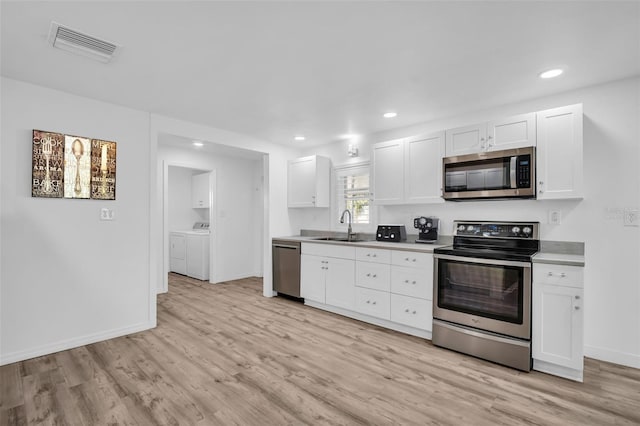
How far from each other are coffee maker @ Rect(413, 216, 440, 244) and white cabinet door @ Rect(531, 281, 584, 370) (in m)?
1.24

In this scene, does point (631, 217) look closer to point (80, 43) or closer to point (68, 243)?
point (80, 43)

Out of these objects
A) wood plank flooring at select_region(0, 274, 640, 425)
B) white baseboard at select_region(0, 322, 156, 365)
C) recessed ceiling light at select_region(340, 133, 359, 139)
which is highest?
recessed ceiling light at select_region(340, 133, 359, 139)

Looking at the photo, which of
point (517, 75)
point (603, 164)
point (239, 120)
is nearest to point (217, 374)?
point (239, 120)

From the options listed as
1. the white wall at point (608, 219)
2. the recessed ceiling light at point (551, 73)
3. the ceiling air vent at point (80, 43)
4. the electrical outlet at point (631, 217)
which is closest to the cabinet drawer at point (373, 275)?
the white wall at point (608, 219)

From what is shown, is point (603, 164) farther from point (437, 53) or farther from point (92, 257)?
point (92, 257)

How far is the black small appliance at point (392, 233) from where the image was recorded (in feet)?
12.6

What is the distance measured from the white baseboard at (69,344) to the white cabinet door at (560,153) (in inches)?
167

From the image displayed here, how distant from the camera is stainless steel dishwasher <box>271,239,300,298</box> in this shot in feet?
14.7

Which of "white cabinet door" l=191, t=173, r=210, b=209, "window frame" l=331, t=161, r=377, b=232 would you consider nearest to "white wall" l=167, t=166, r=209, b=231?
"white cabinet door" l=191, t=173, r=210, b=209

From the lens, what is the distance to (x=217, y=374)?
2451mm

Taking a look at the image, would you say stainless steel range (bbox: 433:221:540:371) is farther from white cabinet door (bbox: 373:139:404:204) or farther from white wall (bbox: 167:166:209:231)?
white wall (bbox: 167:166:209:231)

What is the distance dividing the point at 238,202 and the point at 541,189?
4.91 m

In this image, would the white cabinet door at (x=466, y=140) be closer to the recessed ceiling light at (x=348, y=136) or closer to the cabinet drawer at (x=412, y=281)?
the cabinet drawer at (x=412, y=281)

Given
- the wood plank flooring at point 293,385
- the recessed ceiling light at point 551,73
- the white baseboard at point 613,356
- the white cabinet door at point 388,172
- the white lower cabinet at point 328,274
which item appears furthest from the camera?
the white lower cabinet at point 328,274
